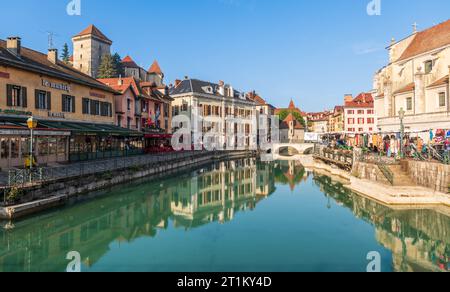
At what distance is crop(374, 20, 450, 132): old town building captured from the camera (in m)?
27.2

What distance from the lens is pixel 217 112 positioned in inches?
2418

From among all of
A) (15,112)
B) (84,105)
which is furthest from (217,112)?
(15,112)

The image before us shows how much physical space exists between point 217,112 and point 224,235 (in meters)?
48.0

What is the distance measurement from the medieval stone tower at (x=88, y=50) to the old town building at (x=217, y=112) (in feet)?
79.7

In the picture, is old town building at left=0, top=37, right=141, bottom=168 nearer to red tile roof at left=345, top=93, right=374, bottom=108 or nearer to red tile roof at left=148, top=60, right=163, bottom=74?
red tile roof at left=148, top=60, right=163, bottom=74

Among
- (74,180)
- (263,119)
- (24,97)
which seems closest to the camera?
(74,180)

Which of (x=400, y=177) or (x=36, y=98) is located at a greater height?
(x=36, y=98)

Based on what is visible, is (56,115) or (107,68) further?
(107,68)

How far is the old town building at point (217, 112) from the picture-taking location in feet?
184

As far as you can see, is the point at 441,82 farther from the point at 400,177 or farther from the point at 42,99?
the point at 42,99

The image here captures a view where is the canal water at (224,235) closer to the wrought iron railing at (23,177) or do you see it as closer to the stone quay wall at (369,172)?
the wrought iron railing at (23,177)

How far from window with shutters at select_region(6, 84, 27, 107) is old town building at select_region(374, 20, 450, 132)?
27095 millimetres

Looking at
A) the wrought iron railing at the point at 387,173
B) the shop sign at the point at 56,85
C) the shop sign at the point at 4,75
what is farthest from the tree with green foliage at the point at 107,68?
the wrought iron railing at the point at 387,173
